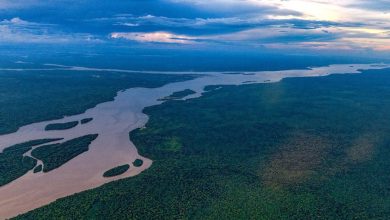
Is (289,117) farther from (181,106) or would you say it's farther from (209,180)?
(209,180)

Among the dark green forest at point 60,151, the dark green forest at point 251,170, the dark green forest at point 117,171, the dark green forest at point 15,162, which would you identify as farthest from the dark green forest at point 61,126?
the dark green forest at point 117,171

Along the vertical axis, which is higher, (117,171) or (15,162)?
(15,162)

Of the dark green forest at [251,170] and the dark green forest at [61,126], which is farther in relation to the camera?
the dark green forest at [61,126]

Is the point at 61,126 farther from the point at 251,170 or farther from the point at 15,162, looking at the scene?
the point at 251,170

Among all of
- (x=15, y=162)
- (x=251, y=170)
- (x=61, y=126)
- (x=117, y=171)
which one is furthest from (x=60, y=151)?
(x=251, y=170)

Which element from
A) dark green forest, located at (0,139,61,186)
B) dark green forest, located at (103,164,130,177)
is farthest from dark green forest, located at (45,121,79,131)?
dark green forest, located at (103,164,130,177)

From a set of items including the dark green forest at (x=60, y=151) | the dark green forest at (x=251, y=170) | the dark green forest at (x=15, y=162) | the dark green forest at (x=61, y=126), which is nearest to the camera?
the dark green forest at (x=251, y=170)

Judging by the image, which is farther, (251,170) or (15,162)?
(15,162)

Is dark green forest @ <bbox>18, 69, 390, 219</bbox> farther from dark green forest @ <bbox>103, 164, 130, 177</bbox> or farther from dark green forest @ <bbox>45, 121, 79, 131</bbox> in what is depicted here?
dark green forest @ <bbox>45, 121, 79, 131</bbox>

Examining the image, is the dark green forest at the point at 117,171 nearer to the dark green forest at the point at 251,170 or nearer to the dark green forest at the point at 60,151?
the dark green forest at the point at 251,170
